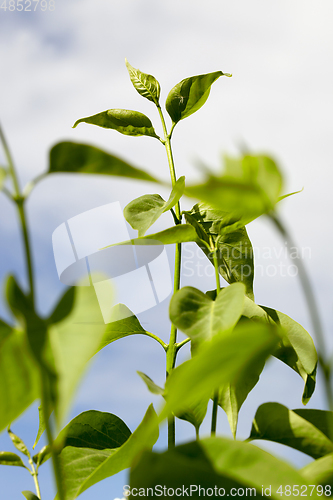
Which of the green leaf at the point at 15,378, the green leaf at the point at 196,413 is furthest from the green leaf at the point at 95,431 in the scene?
the green leaf at the point at 15,378

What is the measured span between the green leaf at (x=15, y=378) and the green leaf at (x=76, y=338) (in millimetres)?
17

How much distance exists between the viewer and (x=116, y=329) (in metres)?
0.52

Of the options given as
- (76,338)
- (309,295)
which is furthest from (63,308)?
(309,295)

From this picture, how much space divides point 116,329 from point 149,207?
0.52 feet

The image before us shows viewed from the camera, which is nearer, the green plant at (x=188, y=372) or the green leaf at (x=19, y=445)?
the green plant at (x=188, y=372)

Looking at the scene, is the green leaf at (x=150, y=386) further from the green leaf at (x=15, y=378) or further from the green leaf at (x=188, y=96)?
the green leaf at (x=188, y=96)

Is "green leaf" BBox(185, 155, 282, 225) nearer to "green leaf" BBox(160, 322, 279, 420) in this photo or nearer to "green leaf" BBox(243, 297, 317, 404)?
"green leaf" BBox(160, 322, 279, 420)

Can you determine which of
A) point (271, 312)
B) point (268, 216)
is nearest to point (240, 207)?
point (268, 216)

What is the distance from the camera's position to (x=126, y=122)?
63 cm

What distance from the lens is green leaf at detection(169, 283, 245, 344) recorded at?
0.31 meters

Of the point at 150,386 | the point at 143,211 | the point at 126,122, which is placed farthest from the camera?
the point at 126,122

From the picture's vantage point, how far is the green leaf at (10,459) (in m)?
0.40

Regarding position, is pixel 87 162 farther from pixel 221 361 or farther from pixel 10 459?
pixel 10 459

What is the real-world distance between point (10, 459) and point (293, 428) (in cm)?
28
